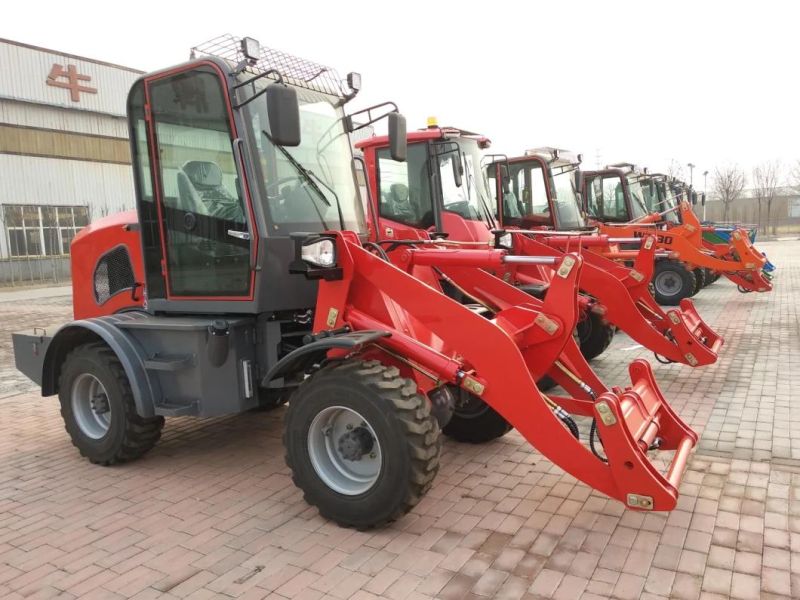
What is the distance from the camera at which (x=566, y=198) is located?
10727 millimetres

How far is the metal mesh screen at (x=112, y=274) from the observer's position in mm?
5219

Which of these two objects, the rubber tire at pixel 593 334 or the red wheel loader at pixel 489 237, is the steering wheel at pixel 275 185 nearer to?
the red wheel loader at pixel 489 237

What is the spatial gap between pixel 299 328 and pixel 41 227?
943 inches

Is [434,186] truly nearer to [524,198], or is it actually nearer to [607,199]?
[524,198]

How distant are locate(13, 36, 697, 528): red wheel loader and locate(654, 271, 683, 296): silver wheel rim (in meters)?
9.34

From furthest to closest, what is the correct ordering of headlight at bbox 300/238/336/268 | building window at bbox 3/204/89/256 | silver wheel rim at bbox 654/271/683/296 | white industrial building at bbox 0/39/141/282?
1. building window at bbox 3/204/89/256
2. white industrial building at bbox 0/39/141/282
3. silver wheel rim at bbox 654/271/683/296
4. headlight at bbox 300/238/336/268

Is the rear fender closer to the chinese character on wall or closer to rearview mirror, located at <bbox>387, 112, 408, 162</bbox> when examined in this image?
rearview mirror, located at <bbox>387, 112, 408, 162</bbox>

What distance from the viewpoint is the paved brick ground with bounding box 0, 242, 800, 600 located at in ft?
10.3

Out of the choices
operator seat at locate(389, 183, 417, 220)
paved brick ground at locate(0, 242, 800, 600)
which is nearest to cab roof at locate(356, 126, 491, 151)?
operator seat at locate(389, 183, 417, 220)

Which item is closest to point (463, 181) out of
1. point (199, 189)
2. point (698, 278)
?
point (199, 189)

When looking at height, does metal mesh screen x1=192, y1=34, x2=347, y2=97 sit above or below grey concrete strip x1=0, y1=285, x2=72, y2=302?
above

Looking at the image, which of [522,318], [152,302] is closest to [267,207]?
[152,302]

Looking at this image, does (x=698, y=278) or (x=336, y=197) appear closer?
(x=336, y=197)

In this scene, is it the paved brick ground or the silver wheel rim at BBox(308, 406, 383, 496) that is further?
the silver wheel rim at BBox(308, 406, 383, 496)
